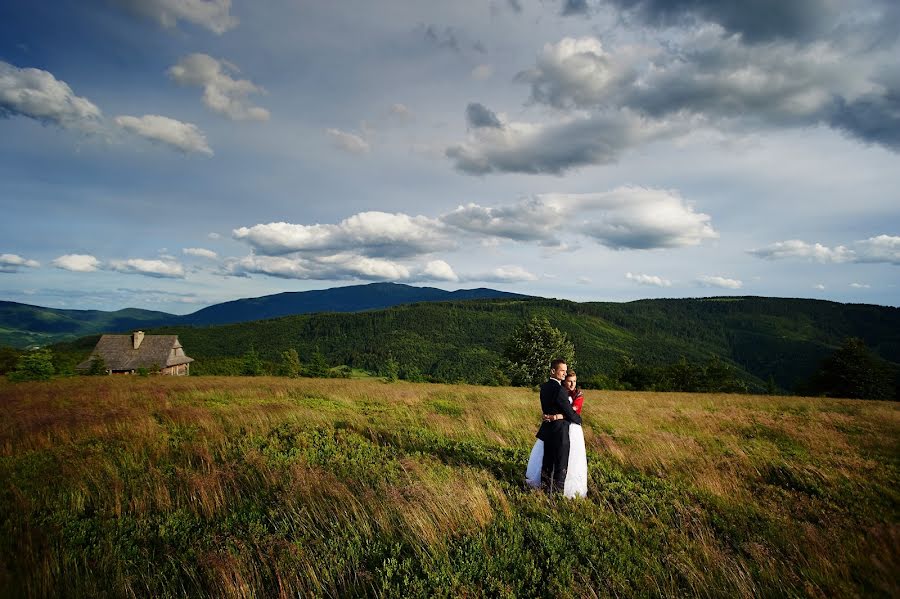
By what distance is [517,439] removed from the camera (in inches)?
433

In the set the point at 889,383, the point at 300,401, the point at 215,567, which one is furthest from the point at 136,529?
the point at 889,383

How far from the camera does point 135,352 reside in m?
59.9

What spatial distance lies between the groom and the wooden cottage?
2692 inches

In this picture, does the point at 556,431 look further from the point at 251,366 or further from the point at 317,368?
the point at 317,368

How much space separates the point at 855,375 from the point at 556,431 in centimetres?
6265

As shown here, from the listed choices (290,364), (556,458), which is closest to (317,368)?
(290,364)

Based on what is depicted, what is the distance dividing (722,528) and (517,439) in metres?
5.80

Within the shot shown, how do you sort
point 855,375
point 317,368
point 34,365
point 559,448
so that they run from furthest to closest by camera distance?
1. point 317,368
2. point 855,375
3. point 34,365
4. point 559,448

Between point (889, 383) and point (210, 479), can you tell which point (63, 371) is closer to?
point (210, 479)

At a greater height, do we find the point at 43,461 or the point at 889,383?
the point at 43,461

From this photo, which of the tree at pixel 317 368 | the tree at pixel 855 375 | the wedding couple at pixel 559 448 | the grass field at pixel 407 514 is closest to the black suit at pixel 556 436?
the wedding couple at pixel 559 448

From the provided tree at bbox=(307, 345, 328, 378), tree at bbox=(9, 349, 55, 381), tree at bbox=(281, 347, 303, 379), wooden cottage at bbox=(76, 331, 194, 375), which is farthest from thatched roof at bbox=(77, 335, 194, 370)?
tree at bbox=(9, 349, 55, 381)

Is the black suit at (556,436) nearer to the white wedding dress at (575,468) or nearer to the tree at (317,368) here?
the white wedding dress at (575,468)

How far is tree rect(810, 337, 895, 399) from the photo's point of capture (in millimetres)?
45719
